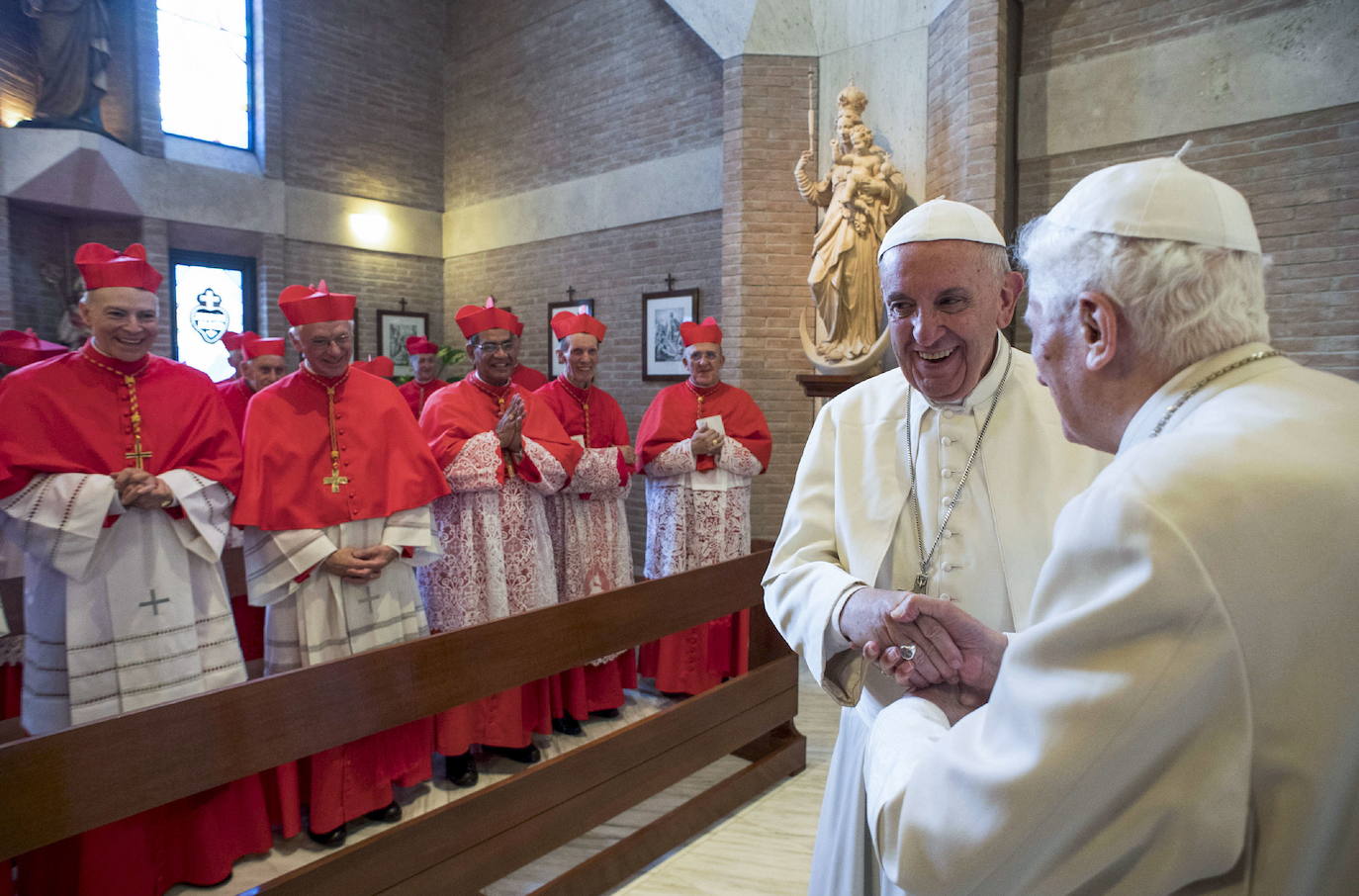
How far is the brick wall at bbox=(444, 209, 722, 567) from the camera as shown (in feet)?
29.3

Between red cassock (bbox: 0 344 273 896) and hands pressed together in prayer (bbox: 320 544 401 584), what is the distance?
1.65ft

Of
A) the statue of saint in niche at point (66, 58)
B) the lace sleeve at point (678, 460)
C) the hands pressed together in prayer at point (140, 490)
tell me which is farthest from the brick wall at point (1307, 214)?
the statue of saint in niche at point (66, 58)

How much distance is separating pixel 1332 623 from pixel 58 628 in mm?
3737

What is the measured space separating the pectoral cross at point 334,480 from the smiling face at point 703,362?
264 cm

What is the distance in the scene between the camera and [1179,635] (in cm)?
78

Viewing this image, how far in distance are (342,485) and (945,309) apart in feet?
9.24

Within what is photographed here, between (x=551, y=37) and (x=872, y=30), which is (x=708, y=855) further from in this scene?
(x=551, y=37)

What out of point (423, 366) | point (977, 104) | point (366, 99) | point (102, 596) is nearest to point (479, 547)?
point (102, 596)

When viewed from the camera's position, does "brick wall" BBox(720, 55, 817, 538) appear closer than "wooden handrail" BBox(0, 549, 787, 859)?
No

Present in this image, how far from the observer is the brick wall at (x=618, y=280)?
894 centimetres

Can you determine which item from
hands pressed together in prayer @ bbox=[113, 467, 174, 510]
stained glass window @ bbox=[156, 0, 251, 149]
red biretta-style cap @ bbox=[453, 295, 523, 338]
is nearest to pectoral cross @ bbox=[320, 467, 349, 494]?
hands pressed together in prayer @ bbox=[113, 467, 174, 510]

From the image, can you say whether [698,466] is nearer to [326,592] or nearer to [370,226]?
[326,592]

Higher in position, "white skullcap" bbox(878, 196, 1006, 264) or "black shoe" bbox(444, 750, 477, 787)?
"white skullcap" bbox(878, 196, 1006, 264)

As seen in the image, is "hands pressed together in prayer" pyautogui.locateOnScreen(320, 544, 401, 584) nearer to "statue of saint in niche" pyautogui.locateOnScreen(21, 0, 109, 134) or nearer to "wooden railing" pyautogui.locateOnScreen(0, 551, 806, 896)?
"wooden railing" pyautogui.locateOnScreen(0, 551, 806, 896)
